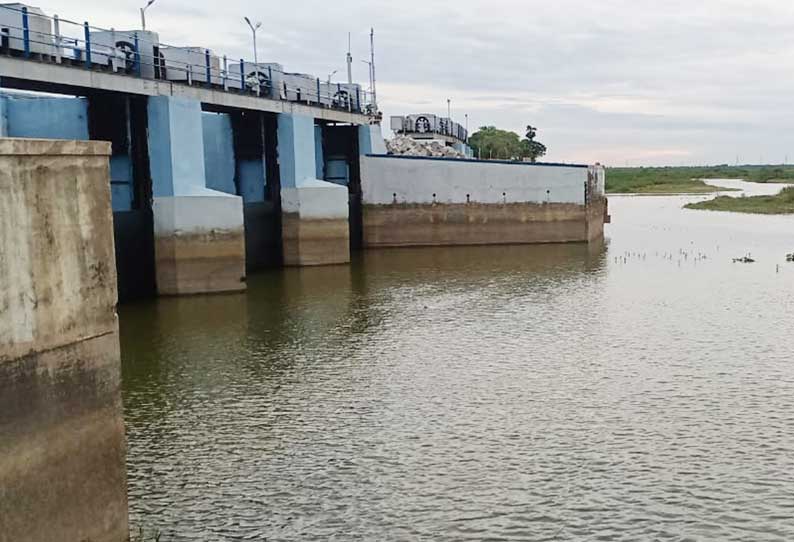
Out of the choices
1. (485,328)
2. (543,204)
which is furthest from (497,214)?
(485,328)

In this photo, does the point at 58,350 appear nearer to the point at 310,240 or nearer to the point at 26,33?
the point at 26,33

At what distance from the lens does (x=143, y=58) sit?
97.9 feet

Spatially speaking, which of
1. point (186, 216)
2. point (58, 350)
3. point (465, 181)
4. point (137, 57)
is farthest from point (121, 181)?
point (58, 350)

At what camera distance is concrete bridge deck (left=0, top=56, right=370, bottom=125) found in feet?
78.2

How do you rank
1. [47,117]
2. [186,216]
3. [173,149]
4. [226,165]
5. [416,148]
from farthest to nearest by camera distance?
[416,148], [226,165], [47,117], [173,149], [186,216]

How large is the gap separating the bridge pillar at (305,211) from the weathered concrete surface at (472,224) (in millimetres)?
8061

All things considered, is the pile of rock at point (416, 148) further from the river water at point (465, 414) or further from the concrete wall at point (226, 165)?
the river water at point (465, 414)

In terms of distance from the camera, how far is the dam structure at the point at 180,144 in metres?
26.4

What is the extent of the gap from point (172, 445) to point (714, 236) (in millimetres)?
44639

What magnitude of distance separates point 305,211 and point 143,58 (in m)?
10.1

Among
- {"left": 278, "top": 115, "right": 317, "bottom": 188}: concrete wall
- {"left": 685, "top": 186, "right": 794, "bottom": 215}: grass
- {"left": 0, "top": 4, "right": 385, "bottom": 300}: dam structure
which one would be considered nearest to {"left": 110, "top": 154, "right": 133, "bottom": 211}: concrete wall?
{"left": 0, "top": 4, "right": 385, "bottom": 300}: dam structure

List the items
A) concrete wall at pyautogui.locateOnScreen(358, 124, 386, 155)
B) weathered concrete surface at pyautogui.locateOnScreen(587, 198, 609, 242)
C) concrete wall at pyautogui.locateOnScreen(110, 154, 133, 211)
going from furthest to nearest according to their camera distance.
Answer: weathered concrete surface at pyautogui.locateOnScreen(587, 198, 609, 242), concrete wall at pyautogui.locateOnScreen(358, 124, 386, 155), concrete wall at pyautogui.locateOnScreen(110, 154, 133, 211)

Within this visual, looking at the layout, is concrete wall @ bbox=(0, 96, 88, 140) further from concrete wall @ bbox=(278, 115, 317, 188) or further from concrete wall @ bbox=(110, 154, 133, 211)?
concrete wall @ bbox=(278, 115, 317, 188)

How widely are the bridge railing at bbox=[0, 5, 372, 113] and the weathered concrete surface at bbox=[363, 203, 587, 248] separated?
668 cm
